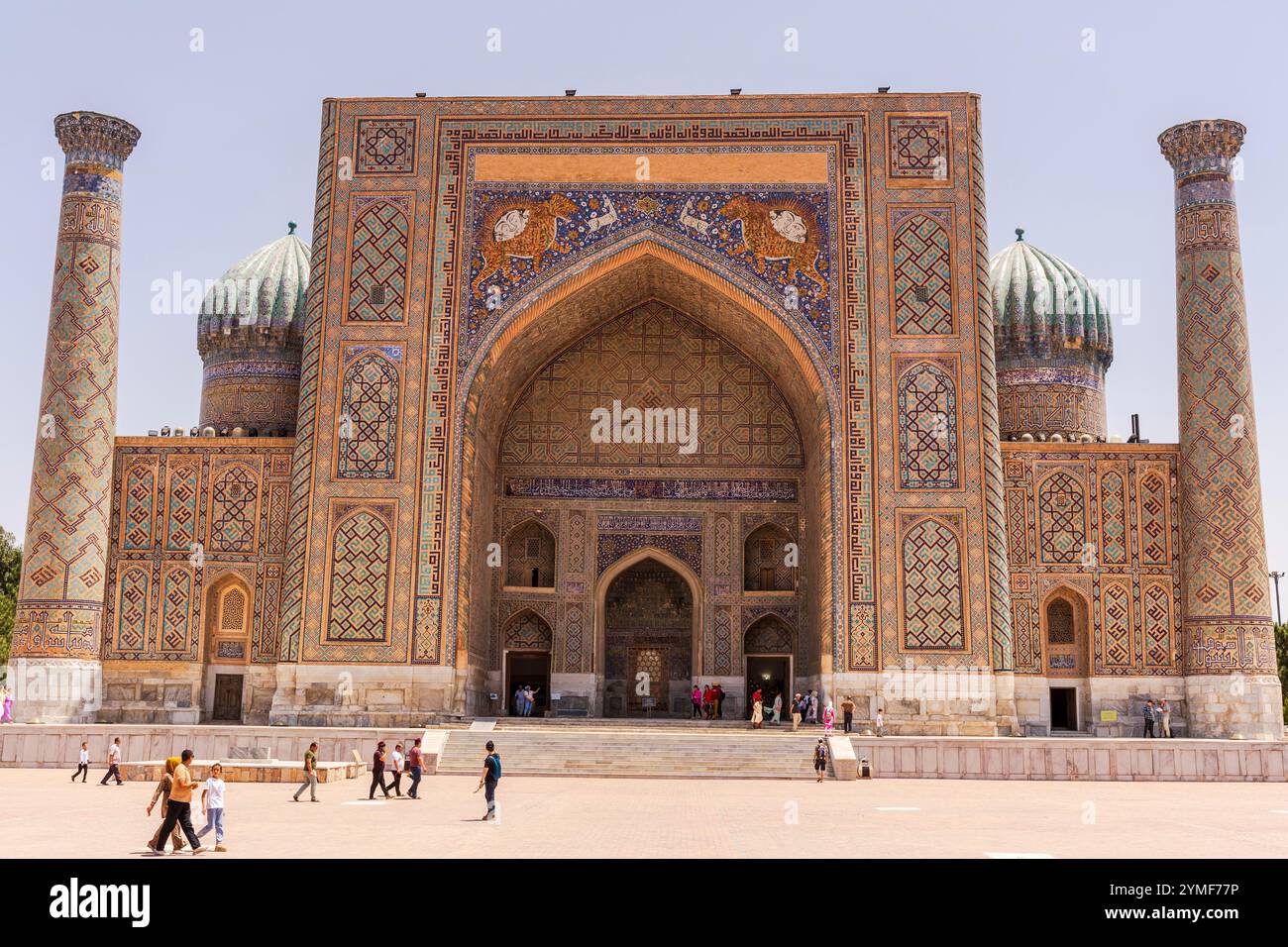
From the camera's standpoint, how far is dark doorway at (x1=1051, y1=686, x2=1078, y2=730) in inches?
610

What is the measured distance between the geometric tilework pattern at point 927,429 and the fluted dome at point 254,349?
8.04 metres

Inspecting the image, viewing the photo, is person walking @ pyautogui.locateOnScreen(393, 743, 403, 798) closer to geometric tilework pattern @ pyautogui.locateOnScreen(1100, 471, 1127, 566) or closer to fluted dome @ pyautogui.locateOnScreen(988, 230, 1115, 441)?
geometric tilework pattern @ pyautogui.locateOnScreen(1100, 471, 1127, 566)

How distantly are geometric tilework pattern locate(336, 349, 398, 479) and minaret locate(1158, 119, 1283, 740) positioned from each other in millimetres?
8762

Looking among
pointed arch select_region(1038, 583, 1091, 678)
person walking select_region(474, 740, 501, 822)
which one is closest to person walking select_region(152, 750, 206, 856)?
person walking select_region(474, 740, 501, 822)

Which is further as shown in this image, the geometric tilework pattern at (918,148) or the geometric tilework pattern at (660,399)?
the geometric tilework pattern at (660,399)

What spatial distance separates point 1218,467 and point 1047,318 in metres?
4.10

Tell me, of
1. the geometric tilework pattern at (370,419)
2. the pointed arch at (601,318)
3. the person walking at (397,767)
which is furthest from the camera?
the geometric tilework pattern at (370,419)

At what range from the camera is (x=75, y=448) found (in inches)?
581

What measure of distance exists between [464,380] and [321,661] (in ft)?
11.0

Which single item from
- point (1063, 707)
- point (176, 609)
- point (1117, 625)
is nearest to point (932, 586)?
point (1117, 625)

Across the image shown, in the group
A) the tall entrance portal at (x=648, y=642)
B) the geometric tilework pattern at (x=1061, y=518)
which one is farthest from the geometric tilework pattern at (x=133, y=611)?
the geometric tilework pattern at (x=1061, y=518)

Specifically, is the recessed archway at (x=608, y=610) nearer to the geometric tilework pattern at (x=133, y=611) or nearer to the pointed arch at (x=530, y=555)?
the pointed arch at (x=530, y=555)

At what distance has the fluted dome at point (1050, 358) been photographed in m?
18.3

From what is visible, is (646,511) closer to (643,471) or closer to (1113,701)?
(643,471)
